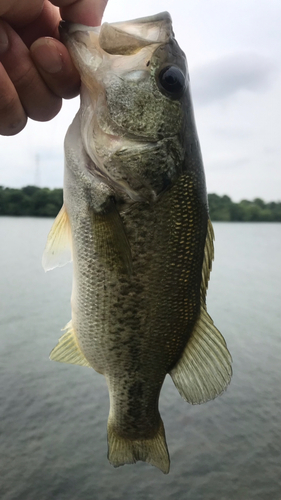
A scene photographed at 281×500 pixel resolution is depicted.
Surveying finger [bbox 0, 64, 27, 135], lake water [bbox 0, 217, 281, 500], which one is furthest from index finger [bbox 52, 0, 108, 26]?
lake water [bbox 0, 217, 281, 500]

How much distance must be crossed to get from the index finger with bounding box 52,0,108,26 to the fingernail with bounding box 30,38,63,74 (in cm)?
15

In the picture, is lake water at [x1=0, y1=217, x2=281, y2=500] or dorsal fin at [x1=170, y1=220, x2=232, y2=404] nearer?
dorsal fin at [x1=170, y1=220, x2=232, y2=404]

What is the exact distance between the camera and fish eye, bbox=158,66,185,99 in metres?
1.63

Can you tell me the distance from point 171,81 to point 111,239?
716 millimetres

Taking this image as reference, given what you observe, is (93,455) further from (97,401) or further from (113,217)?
(113,217)

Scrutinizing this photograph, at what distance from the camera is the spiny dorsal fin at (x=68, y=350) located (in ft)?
6.31

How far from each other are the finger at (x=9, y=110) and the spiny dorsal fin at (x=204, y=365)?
49.0 inches

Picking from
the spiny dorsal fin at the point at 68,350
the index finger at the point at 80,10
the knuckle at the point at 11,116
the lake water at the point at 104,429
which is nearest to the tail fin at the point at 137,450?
the spiny dorsal fin at the point at 68,350

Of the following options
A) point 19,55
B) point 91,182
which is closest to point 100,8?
point 19,55

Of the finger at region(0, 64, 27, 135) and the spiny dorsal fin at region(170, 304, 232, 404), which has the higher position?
the finger at region(0, 64, 27, 135)

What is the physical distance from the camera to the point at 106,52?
155 centimetres

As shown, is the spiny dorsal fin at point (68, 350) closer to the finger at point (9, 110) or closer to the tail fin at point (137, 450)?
the tail fin at point (137, 450)

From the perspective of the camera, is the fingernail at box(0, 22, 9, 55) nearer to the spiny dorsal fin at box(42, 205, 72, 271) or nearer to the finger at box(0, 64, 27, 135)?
the finger at box(0, 64, 27, 135)

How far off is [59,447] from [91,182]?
7.86 meters
